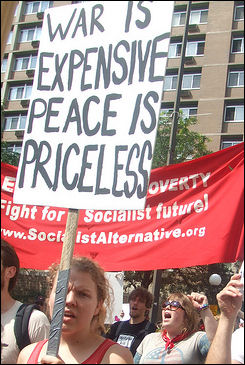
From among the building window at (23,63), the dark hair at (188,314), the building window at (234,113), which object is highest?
the building window at (23,63)

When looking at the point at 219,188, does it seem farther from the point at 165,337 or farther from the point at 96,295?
the point at 96,295

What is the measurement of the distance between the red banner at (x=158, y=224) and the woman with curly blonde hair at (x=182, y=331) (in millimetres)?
244

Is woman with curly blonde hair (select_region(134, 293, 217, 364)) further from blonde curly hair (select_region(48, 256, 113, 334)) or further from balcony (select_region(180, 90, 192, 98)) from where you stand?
balcony (select_region(180, 90, 192, 98))

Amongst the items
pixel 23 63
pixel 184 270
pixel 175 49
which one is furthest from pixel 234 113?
pixel 23 63

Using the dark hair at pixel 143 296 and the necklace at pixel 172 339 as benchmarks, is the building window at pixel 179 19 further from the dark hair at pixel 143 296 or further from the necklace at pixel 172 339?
the necklace at pixel 172 339

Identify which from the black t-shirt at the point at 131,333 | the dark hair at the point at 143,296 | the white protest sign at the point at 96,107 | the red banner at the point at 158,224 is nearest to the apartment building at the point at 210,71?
the dark hair at the point at 143,296

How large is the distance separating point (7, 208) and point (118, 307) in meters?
2.30

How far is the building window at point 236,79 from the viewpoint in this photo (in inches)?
1129

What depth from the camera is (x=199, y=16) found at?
30844 mm

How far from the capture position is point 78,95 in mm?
2520

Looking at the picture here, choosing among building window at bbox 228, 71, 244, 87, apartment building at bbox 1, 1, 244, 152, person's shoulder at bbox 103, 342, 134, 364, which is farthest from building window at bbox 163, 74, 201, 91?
person's shoulder at bbox 103, 342, 134, 364

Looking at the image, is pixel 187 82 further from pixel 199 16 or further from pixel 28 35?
pixel 28 35

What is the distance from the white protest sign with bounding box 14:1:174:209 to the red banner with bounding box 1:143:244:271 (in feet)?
3.98

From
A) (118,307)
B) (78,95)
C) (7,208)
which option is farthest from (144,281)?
(78,95)
